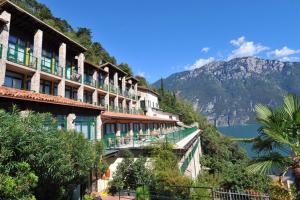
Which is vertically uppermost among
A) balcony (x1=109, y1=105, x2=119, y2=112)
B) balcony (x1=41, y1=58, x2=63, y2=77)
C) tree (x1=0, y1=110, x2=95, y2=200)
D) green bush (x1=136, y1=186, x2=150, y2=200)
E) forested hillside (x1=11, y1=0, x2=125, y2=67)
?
forested hillside (x1=11, y1=0, x2=125, y2=67)

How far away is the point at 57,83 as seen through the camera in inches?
1070

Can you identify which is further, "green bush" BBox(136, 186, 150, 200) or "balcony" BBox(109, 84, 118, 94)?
"balcony" BBox(109, 84, 118, 94)

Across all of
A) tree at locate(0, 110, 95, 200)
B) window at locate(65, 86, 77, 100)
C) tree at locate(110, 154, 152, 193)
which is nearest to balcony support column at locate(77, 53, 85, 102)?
window at locate(65, 86, 77, 100)

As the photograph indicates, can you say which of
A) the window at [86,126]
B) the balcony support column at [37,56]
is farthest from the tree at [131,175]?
the balcony support column at [37,56]

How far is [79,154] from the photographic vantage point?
36.5 feet

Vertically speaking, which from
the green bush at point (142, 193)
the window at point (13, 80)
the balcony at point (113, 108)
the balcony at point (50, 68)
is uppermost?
the balcony at point (50, 68)

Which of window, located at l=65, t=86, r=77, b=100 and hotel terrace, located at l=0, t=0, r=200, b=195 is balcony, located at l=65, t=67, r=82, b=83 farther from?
window, located at l=65, t=86, r=77, b=100

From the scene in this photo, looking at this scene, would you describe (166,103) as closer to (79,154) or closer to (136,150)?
(136,150)

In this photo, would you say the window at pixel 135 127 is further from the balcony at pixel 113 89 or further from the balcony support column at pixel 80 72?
the balcony support column at pixel 80 72

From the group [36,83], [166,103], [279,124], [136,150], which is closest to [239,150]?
[166,103]

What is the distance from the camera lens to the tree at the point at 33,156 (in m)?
6.94

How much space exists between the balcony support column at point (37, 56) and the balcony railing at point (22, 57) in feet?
1.24

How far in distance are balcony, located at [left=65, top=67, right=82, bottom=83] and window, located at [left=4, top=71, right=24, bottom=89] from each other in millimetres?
5920

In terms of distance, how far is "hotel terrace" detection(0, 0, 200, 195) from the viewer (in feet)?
57.4
